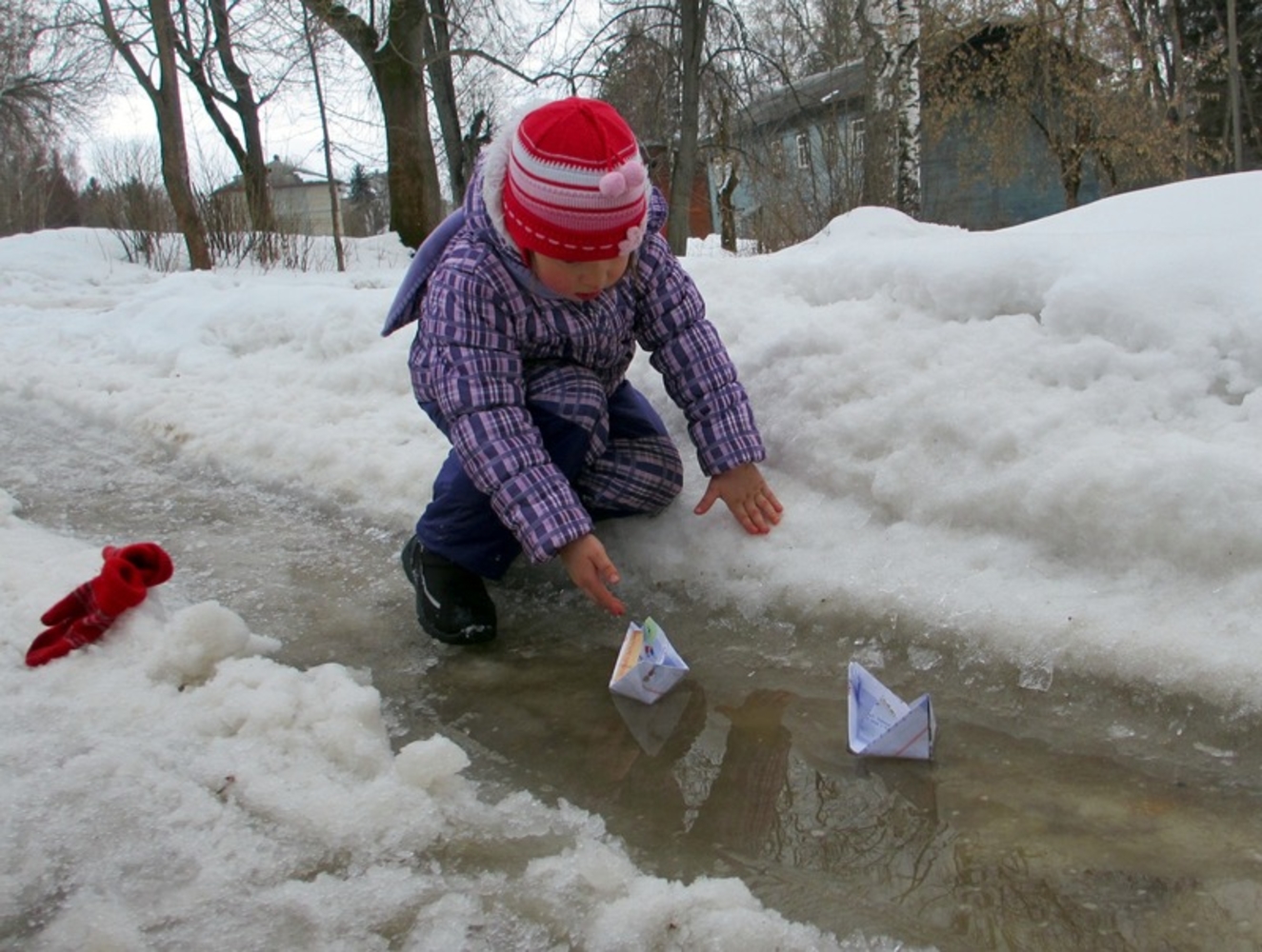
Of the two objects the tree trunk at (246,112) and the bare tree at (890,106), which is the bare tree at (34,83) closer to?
the tree trunk at (246,112)

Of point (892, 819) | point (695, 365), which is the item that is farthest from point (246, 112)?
point (892, 819)

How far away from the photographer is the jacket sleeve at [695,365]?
2.26 m

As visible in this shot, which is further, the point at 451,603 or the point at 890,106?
the point at 890,106

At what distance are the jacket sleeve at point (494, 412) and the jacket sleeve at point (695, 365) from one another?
35cm

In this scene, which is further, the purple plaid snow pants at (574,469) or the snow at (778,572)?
the purple plaid snow pants at (574,469)

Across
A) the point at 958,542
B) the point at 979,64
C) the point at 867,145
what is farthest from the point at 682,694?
the point at 979,64

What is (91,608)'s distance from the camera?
1.87 metres

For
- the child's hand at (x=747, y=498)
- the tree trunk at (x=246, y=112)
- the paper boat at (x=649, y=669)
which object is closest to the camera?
the paper boat at (x=649, y=669)

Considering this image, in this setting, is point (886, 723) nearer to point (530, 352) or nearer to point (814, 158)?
point (530, 352)

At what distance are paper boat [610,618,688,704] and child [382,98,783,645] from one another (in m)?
0.09

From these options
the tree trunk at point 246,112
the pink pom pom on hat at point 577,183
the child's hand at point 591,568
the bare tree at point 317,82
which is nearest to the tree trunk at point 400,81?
the bare tree at point 317,82

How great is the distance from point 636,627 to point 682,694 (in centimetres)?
15

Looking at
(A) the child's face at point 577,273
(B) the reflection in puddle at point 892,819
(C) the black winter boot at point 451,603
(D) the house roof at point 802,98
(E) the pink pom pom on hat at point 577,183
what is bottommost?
(B) the reflection in puddle at point 892,819

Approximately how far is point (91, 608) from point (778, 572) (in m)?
1.23
